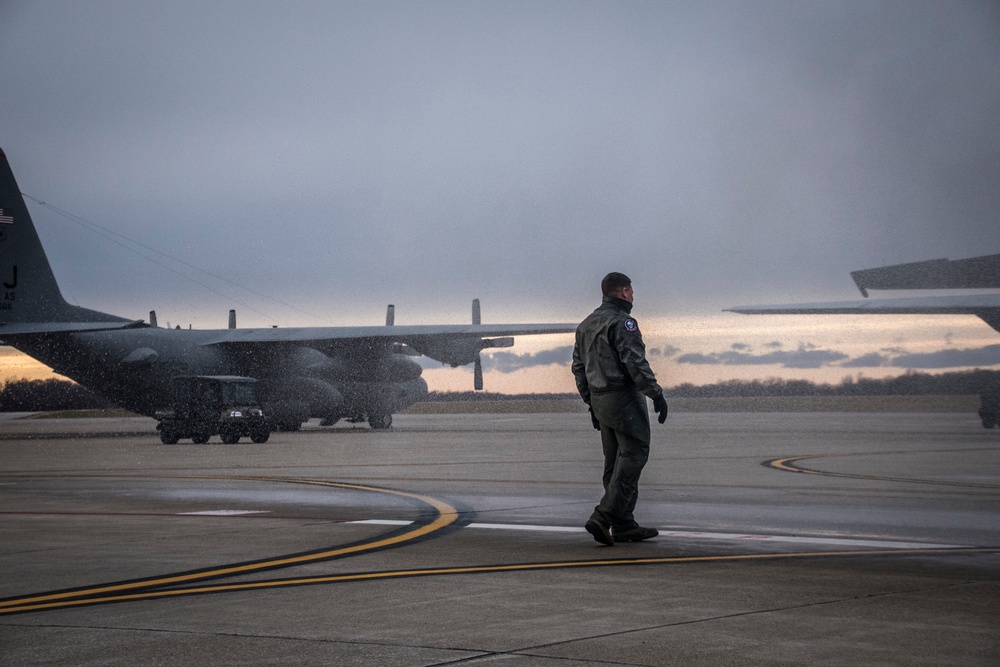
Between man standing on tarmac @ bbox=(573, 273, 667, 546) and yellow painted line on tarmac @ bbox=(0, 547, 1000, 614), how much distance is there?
98 centimetres

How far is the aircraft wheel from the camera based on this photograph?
158 ft

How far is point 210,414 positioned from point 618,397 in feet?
91.8

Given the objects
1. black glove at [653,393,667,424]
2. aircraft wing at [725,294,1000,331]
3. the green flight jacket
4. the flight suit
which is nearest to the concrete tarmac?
the flight suit

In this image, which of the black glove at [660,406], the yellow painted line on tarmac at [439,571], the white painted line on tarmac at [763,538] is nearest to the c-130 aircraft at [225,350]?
the white painted line on tarmac at [763,538]

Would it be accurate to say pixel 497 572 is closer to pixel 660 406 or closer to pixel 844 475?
pixel 660 406

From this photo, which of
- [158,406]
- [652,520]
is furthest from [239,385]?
[652,520]

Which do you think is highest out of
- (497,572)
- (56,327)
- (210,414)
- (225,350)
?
(56,327)

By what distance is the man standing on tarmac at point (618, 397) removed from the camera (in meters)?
9.45

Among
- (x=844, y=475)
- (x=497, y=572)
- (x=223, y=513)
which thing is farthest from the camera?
(x=844, y=475)

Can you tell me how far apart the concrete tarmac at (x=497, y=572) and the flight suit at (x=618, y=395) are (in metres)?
0.44

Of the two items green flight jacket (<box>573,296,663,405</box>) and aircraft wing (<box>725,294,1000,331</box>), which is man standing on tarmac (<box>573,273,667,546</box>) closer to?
green flight jacket (<box>573,296,663,405</box>)

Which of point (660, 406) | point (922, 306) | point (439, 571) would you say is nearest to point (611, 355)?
point (660, 406)

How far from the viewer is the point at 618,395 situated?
971cm

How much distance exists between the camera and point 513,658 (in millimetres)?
5070
